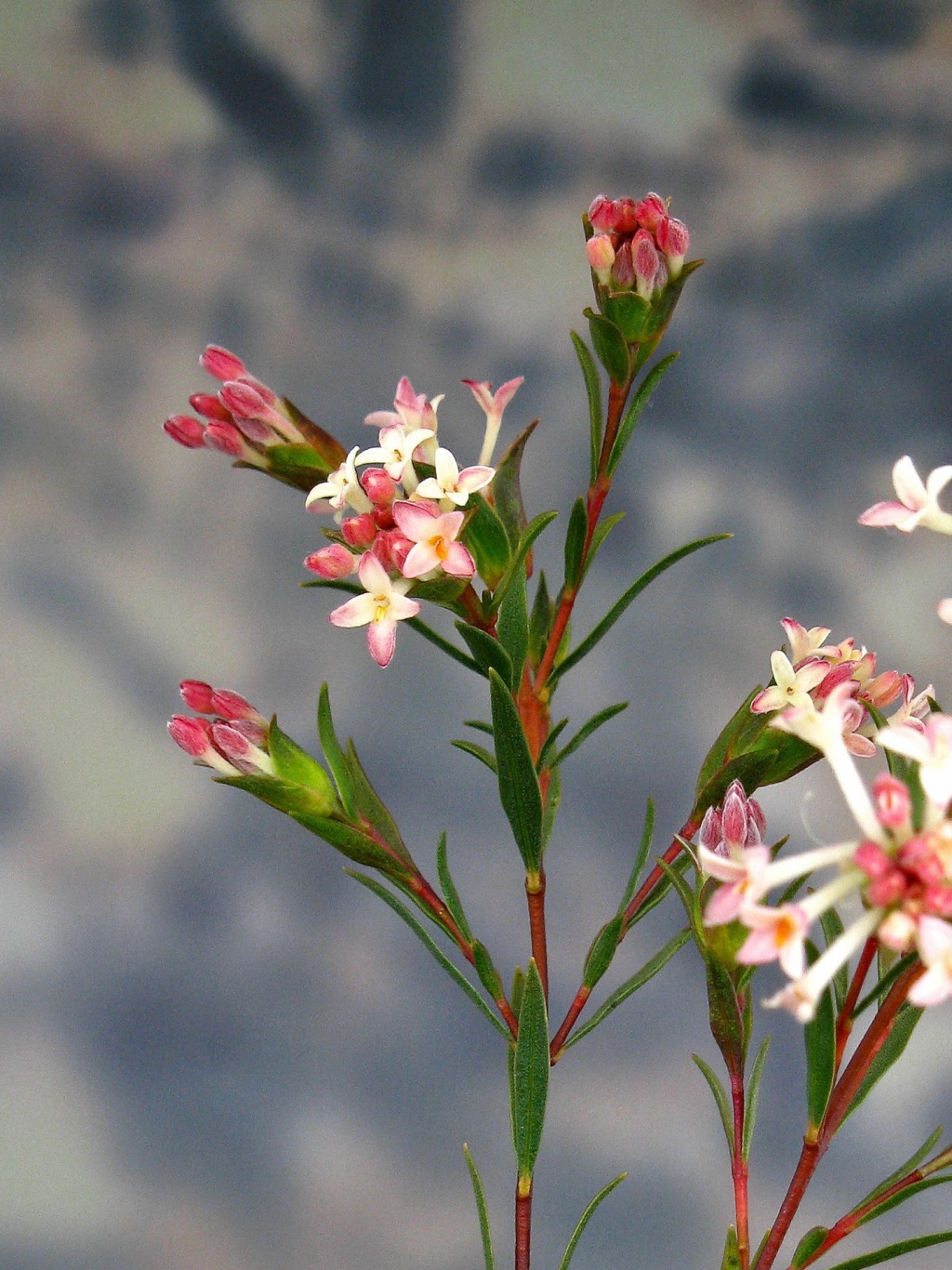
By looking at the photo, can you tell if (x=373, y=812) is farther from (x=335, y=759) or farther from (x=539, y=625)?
(x=539, y=625)

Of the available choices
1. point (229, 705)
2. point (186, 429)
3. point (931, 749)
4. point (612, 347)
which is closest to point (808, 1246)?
point (931, 749)

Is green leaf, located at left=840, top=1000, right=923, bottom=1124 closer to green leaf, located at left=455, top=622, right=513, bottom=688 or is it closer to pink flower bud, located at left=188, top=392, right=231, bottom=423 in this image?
green leaf, located at left=455, top=622, right=513, bottom=688

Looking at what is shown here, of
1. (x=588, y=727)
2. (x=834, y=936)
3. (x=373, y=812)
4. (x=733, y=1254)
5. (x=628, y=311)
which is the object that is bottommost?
(x=733, y=1254)

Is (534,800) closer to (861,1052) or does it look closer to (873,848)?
(861,1052)

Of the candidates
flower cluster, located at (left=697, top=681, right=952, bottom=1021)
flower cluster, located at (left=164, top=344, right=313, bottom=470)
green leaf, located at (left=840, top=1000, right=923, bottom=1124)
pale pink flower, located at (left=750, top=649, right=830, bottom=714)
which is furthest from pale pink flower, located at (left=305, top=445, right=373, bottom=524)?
green leaf, located at (left=840, top=1000, right=923, bottom=1124)

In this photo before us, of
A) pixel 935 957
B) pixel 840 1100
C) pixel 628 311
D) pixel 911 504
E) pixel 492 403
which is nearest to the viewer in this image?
pixel 935 957

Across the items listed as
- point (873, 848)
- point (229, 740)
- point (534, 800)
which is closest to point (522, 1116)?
point (534, 800)

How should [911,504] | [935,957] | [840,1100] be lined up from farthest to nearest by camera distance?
[840,1100]
[911,504]
[935,957]
